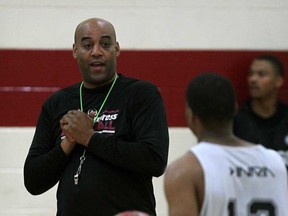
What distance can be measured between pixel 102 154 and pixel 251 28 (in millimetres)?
1917

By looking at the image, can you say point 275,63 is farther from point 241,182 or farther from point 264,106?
point 241,182

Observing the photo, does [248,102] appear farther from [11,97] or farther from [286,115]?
[11,97]

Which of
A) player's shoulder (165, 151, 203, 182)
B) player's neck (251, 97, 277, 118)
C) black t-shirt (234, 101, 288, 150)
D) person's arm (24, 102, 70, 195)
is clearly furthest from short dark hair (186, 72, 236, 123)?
player's neck (251, 97, 277, 118)

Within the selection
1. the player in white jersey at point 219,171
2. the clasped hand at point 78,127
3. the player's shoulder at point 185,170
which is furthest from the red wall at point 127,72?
the player's shoulder at point 185,170

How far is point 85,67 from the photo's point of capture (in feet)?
10.7

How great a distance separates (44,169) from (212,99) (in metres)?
1.03

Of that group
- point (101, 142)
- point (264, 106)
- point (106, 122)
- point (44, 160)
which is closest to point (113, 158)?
point (101, 142)

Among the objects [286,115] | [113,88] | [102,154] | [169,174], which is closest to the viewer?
[169,174]

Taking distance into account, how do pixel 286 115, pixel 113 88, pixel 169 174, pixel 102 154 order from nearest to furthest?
pixel 169 174 → pixel 102 154 → pixel 113 88 → pixel 286 115

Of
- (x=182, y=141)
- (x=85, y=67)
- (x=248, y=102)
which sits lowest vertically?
(x=182, y=141)

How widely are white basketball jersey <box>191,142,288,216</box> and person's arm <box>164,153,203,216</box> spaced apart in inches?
1.3

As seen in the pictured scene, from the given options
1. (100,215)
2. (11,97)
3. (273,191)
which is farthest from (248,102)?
(273,191)

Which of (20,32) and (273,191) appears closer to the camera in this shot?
(273,191)

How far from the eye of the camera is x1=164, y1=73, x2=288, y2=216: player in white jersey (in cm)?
225
